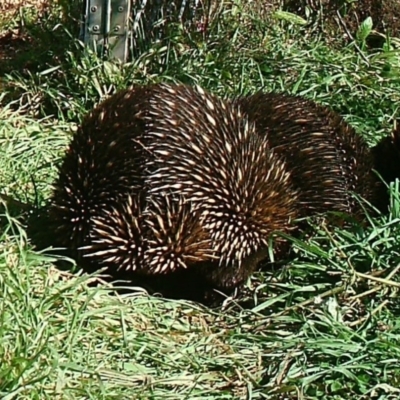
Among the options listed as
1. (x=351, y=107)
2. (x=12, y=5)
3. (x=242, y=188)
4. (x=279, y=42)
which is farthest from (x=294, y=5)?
(x=242, y=188)

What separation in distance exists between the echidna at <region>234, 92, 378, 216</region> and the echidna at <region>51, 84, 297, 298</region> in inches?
7.6

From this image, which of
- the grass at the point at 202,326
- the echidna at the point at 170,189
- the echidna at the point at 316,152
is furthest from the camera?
the echidna at the point at 316,152

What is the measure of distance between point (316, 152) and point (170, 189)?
0.83m

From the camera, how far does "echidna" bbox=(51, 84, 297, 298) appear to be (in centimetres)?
374

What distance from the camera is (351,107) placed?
18.5 feet

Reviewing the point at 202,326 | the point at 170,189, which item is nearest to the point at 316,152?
the point at 170,189

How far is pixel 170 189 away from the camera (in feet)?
12.2

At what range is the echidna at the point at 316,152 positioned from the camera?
165 inches

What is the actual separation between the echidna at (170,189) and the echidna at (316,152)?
19 cm

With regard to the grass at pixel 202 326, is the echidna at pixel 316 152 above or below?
above

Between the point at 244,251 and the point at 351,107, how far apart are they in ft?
6.69

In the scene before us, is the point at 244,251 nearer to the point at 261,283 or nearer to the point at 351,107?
the point at 261,283

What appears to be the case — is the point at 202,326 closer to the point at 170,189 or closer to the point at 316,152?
the point at 170,189

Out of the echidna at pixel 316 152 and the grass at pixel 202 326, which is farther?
the echidna at pixel 316 152
